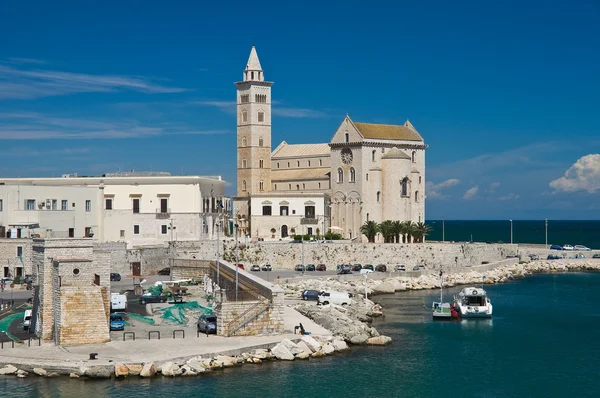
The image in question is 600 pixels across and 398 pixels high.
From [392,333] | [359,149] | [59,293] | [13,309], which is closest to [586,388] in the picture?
[392,333]

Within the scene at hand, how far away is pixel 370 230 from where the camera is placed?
3132 inches

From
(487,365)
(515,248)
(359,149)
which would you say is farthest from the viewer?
(515,248)

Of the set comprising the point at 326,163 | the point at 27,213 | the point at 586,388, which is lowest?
the point at 586,388

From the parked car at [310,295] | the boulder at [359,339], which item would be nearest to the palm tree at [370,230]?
the parked car at [310,295]

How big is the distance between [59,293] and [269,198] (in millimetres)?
50346

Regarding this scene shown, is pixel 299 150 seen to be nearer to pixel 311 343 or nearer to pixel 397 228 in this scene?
pixel 397 228

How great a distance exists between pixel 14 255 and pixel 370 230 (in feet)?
108

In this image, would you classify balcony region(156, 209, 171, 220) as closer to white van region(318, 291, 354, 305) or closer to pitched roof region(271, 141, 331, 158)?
pitched roof region(271, 141, 331, 158)

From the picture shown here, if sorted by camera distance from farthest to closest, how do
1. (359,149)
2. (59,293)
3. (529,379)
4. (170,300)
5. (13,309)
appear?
1. (359,149)
2. (170,300)
3. (13,309)
4. (529,379)
5. (59,293)

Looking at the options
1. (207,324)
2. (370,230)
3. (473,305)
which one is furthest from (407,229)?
(207,324)

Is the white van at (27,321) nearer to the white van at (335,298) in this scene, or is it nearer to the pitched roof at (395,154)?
the white van at (335,298)

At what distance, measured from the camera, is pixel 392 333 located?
4669 cm

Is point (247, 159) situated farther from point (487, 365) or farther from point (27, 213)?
point (487, 365)

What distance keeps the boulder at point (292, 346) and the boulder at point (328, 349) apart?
155cm
